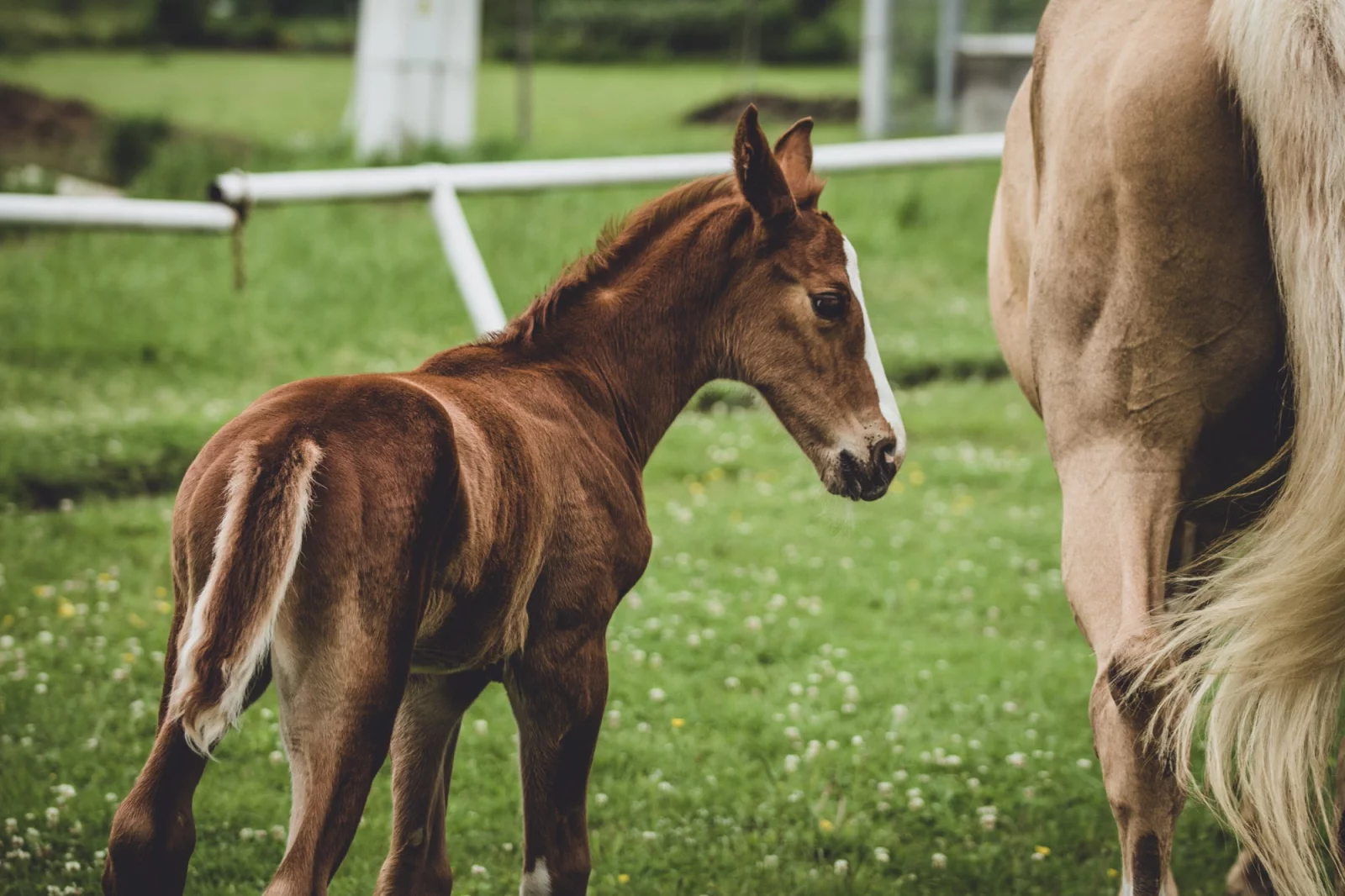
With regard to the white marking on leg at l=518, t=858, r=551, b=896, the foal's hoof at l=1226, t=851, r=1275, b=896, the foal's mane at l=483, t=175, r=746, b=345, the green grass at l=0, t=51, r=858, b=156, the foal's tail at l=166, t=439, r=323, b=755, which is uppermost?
the green grass at l=0, t=51, r=858, b=156

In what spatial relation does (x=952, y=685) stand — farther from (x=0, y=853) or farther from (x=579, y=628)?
(x=0, y=853)

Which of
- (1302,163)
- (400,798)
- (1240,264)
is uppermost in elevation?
(1302,163)

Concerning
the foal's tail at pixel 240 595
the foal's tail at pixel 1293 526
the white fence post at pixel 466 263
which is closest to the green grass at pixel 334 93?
the white fence post at pixel 466 263

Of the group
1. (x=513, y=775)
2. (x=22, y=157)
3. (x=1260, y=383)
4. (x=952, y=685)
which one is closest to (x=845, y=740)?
(x=952, y=685)

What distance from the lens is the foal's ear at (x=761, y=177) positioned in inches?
140

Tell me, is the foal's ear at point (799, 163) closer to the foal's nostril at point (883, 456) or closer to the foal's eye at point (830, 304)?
the foal's eye at point (830, 304)

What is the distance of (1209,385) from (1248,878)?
68.9 inches

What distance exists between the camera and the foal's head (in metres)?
3.66

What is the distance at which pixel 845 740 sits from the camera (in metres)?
5.23

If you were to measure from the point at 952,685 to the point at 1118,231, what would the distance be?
113 inches

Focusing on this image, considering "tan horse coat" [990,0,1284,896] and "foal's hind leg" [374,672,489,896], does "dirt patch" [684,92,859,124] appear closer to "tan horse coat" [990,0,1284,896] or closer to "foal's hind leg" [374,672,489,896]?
"tan horse coat" [990,0,1284,896]

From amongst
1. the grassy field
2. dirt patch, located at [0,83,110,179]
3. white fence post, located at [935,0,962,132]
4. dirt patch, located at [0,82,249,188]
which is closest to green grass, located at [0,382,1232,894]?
the grassy field

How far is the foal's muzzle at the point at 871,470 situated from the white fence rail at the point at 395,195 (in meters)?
3.91

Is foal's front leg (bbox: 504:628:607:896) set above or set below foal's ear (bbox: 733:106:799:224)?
below
